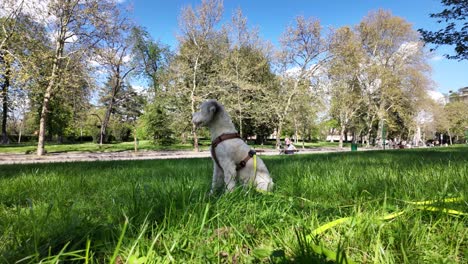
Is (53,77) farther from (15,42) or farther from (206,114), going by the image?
(206,114)

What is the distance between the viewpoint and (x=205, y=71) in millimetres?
34500

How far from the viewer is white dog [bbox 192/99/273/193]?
3161 mm

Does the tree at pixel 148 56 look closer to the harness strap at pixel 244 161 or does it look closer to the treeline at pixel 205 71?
the treeline at pixel 205 71

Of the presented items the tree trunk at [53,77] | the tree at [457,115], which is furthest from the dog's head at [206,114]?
Answer: the tree at [457,115]

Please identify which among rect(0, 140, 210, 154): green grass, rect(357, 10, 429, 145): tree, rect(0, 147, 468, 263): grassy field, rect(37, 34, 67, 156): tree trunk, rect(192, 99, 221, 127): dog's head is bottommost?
rect(0, 140, 210, 154): green grass

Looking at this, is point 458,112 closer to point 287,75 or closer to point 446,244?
point 287,75

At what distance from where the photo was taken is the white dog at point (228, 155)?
3.16m

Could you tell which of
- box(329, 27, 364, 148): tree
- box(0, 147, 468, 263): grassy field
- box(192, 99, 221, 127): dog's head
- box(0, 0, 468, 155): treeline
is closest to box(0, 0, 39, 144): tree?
box(0, 0, 468, 155): treeline

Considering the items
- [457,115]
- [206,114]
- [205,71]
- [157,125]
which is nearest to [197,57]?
[205,71]

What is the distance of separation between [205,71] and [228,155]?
32405mm

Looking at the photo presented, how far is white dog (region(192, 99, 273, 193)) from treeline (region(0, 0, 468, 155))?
18908 millimetres

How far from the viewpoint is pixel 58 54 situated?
2091 centimetres

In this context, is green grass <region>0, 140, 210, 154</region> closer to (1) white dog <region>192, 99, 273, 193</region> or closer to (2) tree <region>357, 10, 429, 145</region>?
(1) white dog <region>192, 99, 273, 193</region>

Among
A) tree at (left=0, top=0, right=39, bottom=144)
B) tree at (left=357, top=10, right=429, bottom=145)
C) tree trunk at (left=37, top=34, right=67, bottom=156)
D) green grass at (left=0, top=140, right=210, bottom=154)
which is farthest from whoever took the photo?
tree at (left=357, top=10, right=429, bottom=145)
